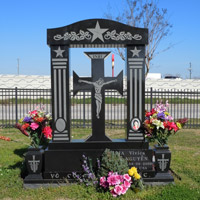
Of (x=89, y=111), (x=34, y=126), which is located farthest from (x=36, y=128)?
(x=89, y=111)

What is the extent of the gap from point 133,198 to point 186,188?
100cm

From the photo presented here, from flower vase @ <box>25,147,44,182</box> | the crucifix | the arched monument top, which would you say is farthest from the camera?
the crucifix

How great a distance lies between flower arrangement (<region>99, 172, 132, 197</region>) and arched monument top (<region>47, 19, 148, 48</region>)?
2.38 meters

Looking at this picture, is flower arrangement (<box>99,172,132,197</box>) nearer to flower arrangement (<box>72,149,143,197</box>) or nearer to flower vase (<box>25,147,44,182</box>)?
flower arrangement (<box>72,149,143,197</box>)

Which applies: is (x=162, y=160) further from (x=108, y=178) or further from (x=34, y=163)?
(x=34, y=163)

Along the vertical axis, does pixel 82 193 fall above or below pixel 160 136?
below

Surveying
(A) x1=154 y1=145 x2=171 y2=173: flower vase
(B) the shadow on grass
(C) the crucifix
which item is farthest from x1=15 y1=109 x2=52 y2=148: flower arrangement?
(A) x1=154 y1=145 x2=171 y2=173: flower vase

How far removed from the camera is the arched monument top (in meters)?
5.27

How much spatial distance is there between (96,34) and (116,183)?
2.67 m

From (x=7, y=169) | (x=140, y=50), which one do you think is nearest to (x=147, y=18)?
(x=140, y=50)

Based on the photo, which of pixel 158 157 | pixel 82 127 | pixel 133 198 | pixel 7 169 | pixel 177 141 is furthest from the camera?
pixel 82 127

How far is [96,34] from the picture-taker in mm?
5297

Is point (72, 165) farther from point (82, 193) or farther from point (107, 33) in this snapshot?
point (107, 33)

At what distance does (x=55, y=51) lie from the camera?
5.29 m
